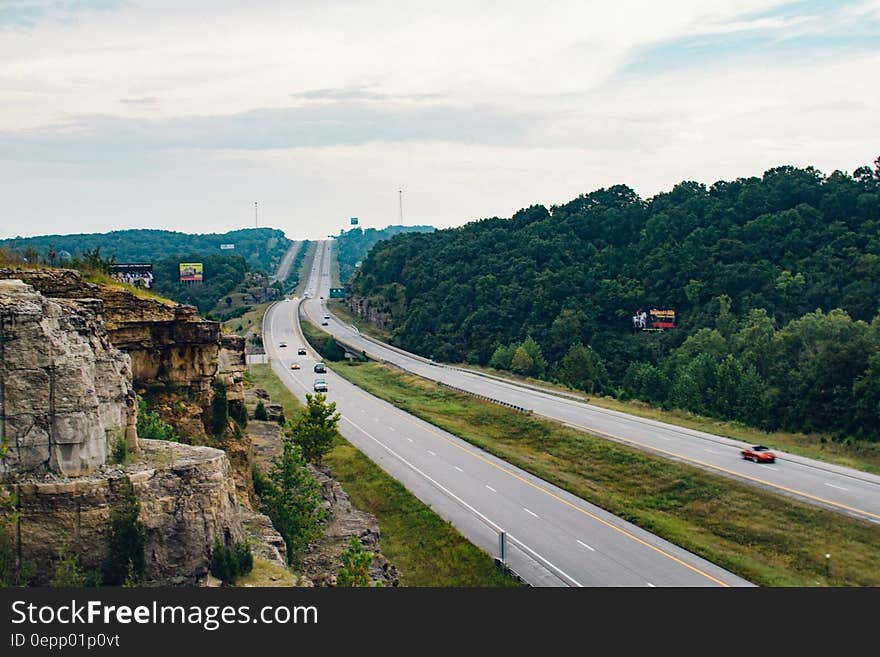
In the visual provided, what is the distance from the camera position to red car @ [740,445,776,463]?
51625mm

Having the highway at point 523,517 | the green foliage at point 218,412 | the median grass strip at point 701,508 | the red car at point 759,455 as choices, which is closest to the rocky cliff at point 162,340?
the green foliage at point 218,412

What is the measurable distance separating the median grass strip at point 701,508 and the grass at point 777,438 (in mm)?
7728

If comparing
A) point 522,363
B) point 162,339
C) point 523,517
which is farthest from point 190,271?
point 162,339

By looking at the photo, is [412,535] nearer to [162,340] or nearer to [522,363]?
[162,340]

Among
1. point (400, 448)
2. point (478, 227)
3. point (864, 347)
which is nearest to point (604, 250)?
point (478, 227)

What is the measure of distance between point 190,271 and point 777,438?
148 m

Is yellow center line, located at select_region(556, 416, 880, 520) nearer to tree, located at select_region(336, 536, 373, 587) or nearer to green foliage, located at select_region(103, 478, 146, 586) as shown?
tree, located at select_region(336, 536, 373, 587)

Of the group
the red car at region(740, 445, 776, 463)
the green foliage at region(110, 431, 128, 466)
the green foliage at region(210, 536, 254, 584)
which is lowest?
the red car at region(740, 445, 776, 463)

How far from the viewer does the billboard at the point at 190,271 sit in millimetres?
181875

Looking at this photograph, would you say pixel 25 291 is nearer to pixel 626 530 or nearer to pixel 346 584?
pixel 346 584

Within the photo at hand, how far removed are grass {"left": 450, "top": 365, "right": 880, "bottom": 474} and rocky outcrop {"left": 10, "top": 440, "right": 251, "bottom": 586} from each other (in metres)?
42.7

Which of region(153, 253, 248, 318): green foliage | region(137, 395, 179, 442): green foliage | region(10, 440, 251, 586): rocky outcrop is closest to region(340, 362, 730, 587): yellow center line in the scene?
region(10, 440, 251, 586): rocky outcrop

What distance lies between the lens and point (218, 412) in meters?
37.0

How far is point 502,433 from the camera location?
6919cm
